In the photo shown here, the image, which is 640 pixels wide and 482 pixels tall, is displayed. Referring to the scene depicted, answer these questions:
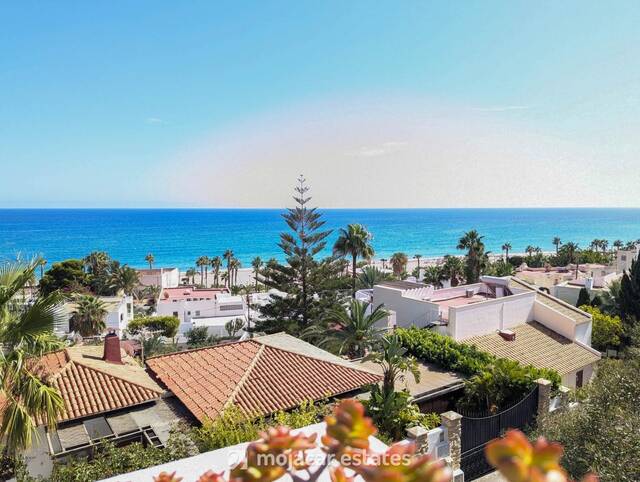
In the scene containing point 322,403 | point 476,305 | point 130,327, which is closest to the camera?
point 322,403

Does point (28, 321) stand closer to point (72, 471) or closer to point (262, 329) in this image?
point (72, 471)

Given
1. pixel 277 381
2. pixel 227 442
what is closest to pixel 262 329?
pixel 277 381

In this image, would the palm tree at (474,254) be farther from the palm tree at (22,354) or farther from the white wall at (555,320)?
the palm tree at (22,354)

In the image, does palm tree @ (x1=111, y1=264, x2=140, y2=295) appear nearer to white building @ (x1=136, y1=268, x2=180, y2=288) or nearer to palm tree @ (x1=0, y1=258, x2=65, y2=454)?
white building @ (x1=136, y1=268, x2=180, y2=288)

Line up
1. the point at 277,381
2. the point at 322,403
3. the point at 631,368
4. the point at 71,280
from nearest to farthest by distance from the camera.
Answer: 1. the point at 631,368
2. the point at 322,403
3. the point at 277,381
4. the point at 71,280

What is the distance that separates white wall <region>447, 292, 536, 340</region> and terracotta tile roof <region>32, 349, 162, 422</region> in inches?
415

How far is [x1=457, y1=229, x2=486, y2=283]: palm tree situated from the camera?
35.1m

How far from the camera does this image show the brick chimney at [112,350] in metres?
11.0

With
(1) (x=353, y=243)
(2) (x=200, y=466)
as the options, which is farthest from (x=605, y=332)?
(2) (x=200, y=466)

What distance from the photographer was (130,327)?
3491 centimetres

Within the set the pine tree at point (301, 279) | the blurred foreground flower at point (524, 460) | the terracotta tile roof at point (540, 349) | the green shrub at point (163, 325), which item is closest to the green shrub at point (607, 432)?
the blurred foreground flower at point (524, 460)

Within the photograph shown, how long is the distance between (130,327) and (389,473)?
1499 inches

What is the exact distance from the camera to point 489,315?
16.5 metres

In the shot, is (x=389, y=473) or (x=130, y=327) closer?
(x=389, y=473)
